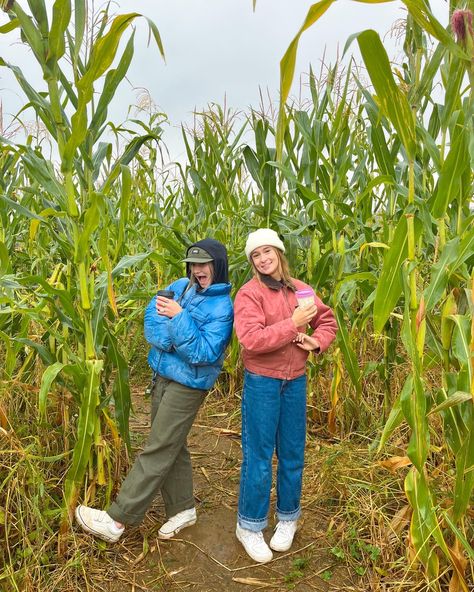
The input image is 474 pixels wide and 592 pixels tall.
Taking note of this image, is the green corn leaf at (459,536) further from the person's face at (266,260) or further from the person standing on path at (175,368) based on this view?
the person's face at (266,260)

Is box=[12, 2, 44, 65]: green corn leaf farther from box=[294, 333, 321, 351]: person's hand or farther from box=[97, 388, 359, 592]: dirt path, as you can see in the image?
box=[97, 388, 359, 592]: dirt path

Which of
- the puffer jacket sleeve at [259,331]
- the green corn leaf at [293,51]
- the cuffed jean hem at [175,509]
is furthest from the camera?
the cuffed jean hem at [175,509]

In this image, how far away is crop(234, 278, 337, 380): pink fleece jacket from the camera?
8.27 feet

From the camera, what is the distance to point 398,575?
2381mm

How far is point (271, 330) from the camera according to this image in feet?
8.28

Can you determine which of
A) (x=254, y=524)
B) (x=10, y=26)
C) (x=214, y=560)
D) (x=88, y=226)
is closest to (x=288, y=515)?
(x=254, y=524)

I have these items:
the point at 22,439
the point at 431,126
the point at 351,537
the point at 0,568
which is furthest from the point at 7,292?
the point at 431,126

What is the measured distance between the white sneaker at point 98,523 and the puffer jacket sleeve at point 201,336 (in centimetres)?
86

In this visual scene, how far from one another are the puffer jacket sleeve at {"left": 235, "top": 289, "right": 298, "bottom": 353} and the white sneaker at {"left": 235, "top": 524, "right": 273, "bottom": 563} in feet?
3.27

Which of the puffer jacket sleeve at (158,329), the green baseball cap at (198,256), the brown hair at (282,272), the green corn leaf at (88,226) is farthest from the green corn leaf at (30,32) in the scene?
the brown hair at (282,272)

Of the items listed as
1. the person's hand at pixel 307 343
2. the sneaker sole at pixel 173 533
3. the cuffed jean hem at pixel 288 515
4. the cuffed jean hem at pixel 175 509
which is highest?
the person's hand at pixel 307 343

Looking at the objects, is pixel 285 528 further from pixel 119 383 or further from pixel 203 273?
pixel 203 273

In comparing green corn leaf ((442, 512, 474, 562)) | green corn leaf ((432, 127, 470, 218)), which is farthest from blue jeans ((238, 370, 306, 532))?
green corn leaf ((432, 127, 470, 218))

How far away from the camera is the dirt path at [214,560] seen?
253 cm
